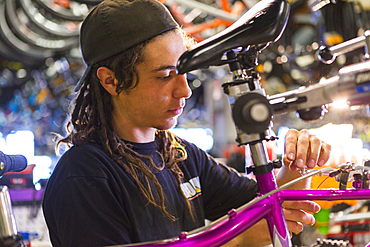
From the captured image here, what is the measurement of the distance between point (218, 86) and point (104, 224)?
3105 millimetres

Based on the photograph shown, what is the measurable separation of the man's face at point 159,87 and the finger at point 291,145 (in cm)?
26

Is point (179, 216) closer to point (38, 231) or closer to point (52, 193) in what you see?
point (52, 193)

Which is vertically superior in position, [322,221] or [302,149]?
[302,149]

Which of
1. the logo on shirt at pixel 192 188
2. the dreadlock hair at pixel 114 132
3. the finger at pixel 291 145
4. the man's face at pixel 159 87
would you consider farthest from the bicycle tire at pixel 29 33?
the finger at pixel 291 145

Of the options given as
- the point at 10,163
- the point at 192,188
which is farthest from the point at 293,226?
the point at 10,163

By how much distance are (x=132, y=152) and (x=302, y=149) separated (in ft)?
1.30

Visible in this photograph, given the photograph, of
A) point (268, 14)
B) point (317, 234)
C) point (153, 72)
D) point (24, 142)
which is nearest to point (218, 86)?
point (24, 142)

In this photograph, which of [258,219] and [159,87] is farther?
[159,87]

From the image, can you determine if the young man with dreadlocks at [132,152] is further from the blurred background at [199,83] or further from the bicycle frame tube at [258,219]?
the blurred background at [199,83]

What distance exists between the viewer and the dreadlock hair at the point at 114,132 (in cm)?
73

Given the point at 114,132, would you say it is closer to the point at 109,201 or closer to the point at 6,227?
the point at 109,201

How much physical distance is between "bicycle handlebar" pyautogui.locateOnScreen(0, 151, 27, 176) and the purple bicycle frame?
17.0 inches

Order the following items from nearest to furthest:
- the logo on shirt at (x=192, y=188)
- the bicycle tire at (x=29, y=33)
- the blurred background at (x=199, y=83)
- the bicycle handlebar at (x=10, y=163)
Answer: the bicycle handlebar at (x=10, y=163) → the logo on shirt at (x=192, y=188) → the blurred background at (x=199, y=83) → the bicycle tire at (x=29, y=33)

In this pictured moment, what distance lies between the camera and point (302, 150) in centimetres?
58
